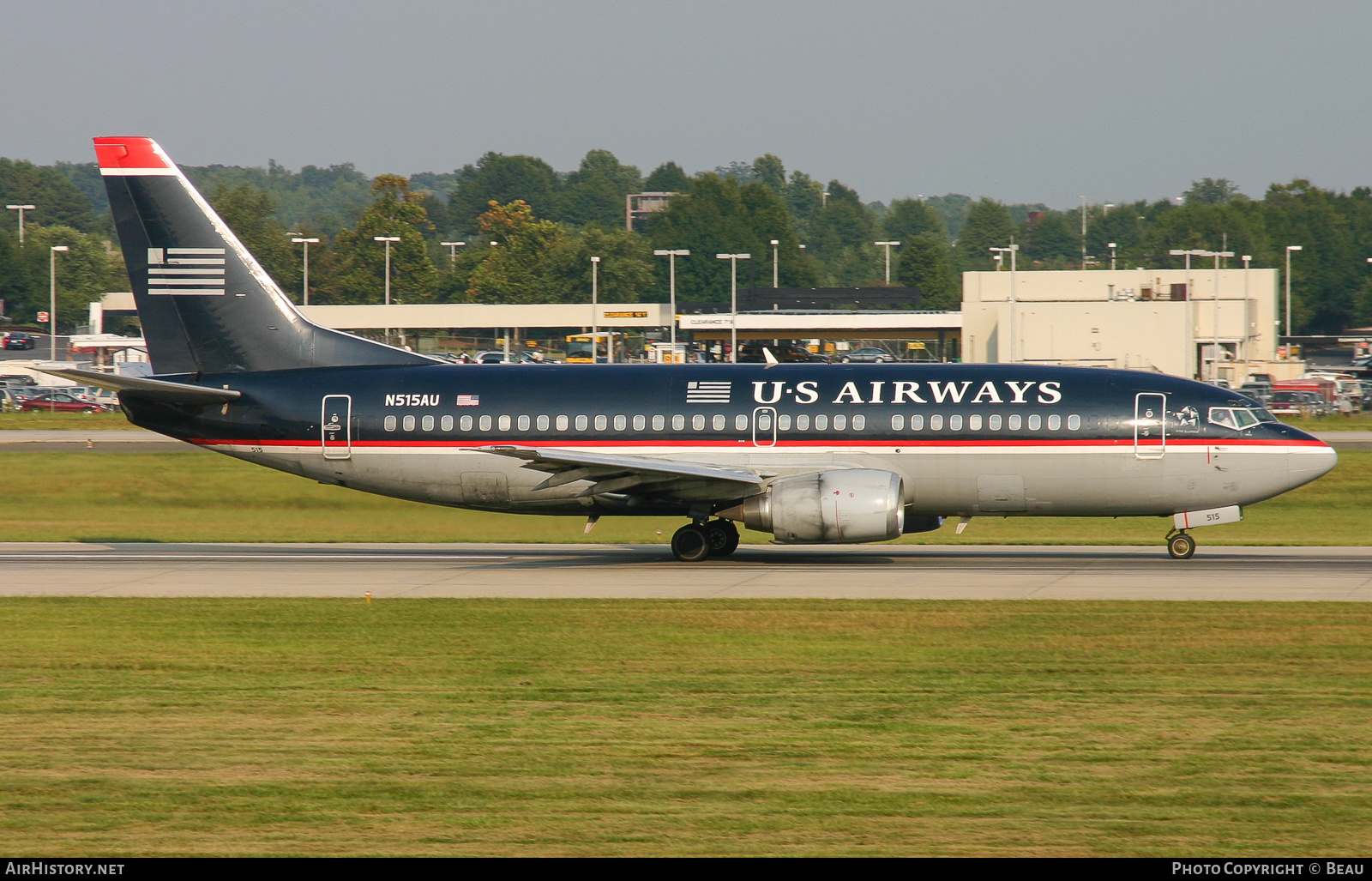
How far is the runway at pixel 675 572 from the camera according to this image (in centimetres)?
2462

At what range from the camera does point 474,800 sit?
11.8 meters

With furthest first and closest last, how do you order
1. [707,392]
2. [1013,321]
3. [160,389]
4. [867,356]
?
[867,356]
[1013,321]
[707,392]
[160,389]

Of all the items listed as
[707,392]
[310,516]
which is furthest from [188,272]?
[707,392]

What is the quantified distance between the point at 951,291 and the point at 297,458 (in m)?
138

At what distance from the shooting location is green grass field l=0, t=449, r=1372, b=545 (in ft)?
113

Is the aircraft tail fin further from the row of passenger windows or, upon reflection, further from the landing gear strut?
the landing gear strut

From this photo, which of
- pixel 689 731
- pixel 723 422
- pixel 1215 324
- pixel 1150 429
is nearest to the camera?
pixel 689 731

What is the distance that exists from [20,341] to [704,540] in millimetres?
111349

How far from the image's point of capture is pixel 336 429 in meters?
29.9

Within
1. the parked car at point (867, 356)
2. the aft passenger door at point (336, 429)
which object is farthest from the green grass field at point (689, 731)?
the parked car at point (867, 356)

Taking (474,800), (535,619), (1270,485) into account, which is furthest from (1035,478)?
(474,800)

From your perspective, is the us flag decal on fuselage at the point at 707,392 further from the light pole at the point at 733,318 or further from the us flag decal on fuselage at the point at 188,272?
the light pole at the point at 733,318

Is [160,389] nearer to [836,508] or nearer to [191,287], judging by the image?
[191,287]

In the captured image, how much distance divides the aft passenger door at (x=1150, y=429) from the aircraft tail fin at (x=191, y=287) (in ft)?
53.1
